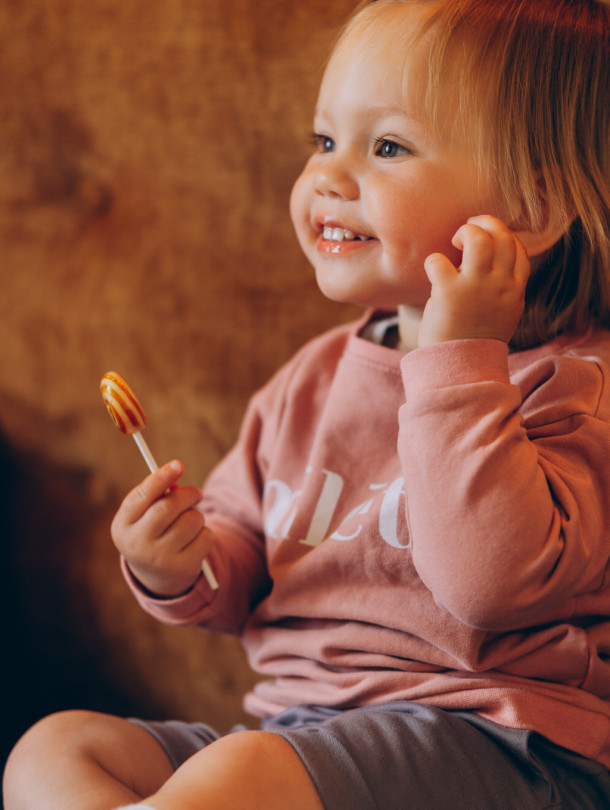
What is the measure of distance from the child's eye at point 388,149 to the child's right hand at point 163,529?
296 mm

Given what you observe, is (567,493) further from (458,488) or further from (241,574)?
(241,574)

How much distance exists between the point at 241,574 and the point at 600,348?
39 cm

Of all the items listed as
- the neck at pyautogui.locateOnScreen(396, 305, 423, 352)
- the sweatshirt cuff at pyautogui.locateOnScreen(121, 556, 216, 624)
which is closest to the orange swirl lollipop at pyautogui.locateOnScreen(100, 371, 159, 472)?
the sweatshirt cuff at pyautogui.locateOnScreen(121, 556, 216, 624)

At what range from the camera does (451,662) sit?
25.8 inches

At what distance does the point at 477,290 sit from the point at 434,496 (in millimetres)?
150

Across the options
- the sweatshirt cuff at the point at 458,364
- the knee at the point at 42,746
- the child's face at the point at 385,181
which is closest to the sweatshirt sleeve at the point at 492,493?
the sweatshirt cuff at the point at 458,364

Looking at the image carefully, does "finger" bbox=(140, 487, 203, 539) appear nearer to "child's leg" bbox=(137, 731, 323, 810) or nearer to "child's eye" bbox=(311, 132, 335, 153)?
"child's leg" bbox=(137, 731, 323, 810)

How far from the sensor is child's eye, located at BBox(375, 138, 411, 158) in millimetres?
676

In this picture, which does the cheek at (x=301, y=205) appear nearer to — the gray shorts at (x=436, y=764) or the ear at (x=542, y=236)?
the ear at (x=542, y=236)

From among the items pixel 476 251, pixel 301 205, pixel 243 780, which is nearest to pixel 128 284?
pixel 301 205

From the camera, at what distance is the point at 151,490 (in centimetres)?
69

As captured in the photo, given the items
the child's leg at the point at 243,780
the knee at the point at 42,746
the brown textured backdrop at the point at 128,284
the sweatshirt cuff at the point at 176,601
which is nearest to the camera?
Result: the child's leg at the point at 243,780

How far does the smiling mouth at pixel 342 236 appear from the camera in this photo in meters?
0.70

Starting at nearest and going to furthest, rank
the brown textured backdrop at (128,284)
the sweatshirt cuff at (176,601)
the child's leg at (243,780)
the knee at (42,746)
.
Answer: the child's leg at (243,780) → the knee at (42,746) → the sweatshirt cuff at (176,601) → the brown textured backdrop at (128,284)
